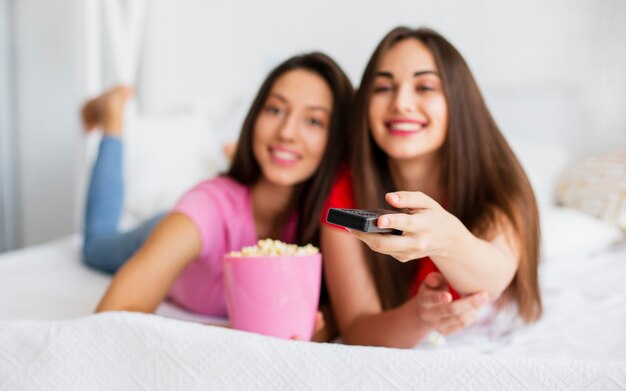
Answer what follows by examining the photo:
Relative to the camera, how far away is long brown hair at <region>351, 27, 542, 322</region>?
0.67 meters

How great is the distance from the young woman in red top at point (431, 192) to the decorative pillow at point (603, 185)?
602 mm

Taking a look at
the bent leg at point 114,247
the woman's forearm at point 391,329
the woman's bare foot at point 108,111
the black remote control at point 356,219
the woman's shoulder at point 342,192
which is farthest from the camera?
the woman's bare foot at point 108,111

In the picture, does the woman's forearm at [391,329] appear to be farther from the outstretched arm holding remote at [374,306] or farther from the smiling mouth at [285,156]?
the smiling mouth at [285,156]

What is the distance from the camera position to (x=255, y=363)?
0.48 m

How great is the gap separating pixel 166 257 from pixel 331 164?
0.81 ft

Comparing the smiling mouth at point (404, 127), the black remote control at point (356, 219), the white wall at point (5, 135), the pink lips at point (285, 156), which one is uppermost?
the smiling mouth at point (404, 127)

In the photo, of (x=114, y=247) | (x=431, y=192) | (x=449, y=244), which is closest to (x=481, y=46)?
(x=431, y=192)

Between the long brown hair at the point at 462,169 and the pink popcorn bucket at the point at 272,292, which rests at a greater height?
the long brown hair at the point at 462,169

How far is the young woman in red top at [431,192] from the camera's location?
64cm

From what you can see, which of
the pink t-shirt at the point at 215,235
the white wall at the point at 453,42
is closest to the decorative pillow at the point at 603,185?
the white wall at the point at 453,42

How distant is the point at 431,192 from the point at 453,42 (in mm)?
235

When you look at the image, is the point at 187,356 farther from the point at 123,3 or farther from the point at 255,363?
the point at 123,3

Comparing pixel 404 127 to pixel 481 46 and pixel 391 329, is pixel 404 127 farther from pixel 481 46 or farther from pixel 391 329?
pixel 481 46

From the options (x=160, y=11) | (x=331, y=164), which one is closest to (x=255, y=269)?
(x=331, y=164)
